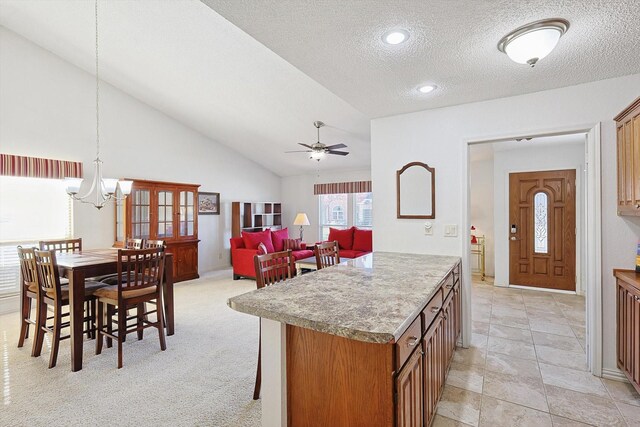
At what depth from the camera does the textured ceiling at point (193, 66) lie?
3.55 meters

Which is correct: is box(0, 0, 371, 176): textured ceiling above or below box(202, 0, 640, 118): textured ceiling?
above

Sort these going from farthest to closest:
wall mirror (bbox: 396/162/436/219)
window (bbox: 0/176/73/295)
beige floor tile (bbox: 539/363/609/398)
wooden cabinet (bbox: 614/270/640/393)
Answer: window (bbox: 0/176/73/295) → wall mirror (bbox: 396/162/436/219) → beige floor tile (bbox: 539/363/609/398) → wooden cabinet (bbox: 614/270/640/393)

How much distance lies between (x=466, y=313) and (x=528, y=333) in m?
0.95

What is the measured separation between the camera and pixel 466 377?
239 centimetres

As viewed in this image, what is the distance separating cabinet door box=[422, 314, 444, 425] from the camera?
1.57 metres

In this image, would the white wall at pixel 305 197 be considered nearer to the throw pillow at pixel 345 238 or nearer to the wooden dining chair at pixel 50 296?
the throw pillow at pixel 345 238

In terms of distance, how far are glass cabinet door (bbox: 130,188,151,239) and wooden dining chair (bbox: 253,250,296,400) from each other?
13.5ft

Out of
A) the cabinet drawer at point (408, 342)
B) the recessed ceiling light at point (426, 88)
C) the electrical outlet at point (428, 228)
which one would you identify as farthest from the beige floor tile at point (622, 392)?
the recessed ceiling light at point (426, 88)

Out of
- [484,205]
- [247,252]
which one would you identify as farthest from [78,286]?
[484,205]

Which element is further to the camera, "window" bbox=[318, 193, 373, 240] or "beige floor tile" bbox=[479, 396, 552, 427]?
"window" bbox=[318, 193, 373, 240]

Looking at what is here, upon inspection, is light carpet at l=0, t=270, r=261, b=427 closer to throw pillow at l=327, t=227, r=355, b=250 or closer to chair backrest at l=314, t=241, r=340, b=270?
chair backrest at l=314, t=241, r=340, b=270

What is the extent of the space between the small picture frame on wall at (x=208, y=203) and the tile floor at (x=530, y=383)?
569 centimetres

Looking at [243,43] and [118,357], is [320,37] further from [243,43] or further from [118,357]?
[118,357]

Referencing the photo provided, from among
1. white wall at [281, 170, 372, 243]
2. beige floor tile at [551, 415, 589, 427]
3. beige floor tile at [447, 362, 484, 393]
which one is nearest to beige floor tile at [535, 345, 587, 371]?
beige floor tile at [447, 362, 484, 393]
